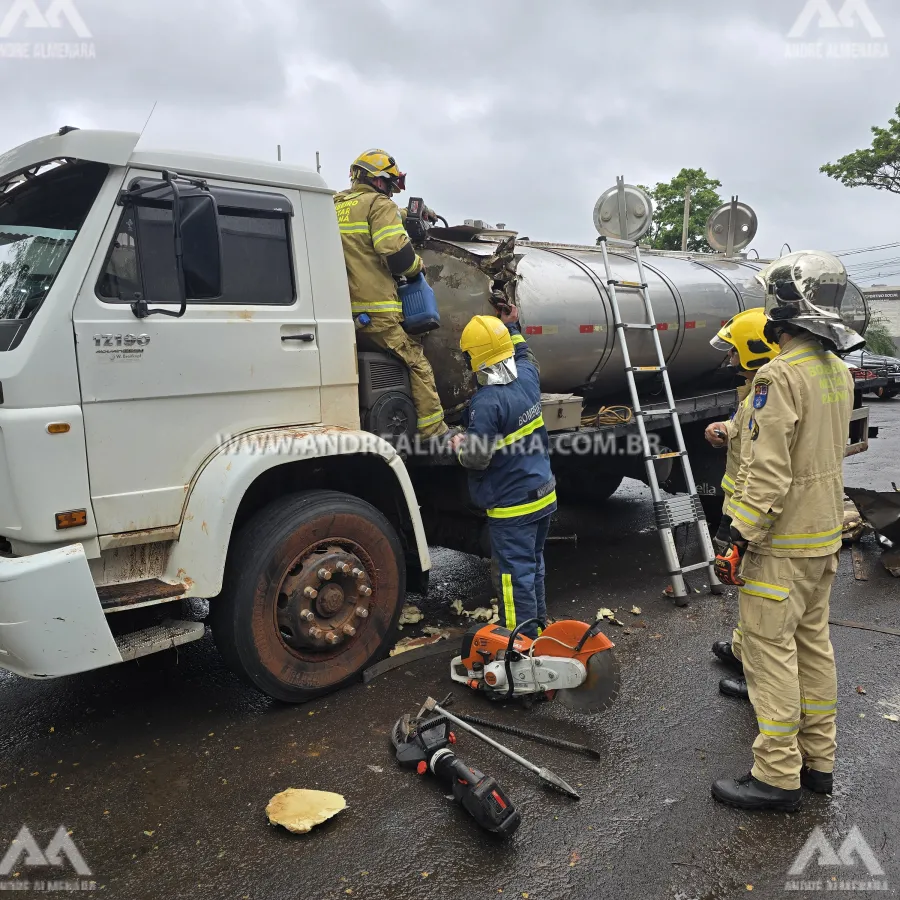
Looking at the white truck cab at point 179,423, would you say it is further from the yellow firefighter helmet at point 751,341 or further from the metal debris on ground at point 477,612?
the yellow firefighter helmet at point 751,341

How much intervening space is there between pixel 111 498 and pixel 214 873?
58.8 inches

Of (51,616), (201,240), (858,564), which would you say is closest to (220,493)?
(51,616)

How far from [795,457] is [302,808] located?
2252 mm

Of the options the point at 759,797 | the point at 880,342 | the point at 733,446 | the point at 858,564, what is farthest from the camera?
the point at 880,342

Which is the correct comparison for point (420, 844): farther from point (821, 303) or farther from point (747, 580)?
point (821, 303)

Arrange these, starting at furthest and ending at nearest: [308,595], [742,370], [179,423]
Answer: [742,370] → [308,595] → [179,423]

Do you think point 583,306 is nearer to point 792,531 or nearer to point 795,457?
point 795,457

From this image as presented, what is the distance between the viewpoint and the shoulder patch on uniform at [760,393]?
2703mm

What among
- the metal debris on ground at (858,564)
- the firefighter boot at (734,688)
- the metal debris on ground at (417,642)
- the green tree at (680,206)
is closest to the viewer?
the firefighter boot at (734,688)

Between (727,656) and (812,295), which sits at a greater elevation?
(812,295)

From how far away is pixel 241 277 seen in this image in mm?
3389

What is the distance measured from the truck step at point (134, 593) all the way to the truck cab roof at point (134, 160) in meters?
1.76

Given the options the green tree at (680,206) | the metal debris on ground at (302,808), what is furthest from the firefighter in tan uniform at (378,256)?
the green tree at (680,206)

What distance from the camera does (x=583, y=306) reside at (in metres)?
4.98
